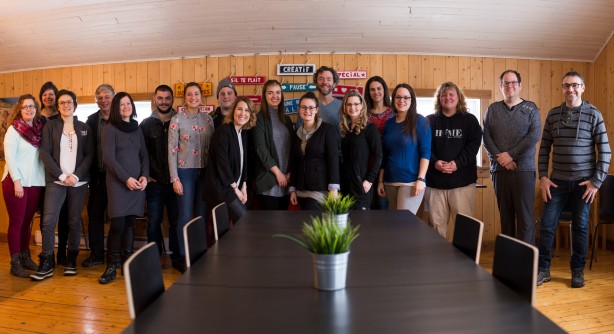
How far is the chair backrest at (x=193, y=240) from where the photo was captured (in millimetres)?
1658

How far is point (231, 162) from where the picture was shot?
319cm

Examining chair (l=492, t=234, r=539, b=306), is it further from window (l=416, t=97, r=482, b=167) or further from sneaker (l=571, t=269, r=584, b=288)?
window (l=416, t=97, r=482, b=167)

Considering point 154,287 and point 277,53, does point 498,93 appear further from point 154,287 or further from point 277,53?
point 154,287

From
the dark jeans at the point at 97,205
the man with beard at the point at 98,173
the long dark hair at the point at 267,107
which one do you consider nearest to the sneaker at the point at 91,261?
the man with beard at the point at 98,173

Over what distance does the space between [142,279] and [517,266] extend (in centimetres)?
114

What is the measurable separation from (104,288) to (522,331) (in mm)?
3206

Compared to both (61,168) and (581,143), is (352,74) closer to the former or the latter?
(581,143)

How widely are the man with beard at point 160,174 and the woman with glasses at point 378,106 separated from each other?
172 centimetres

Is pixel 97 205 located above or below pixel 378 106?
below

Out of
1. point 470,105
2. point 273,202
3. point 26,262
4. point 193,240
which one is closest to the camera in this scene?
point 193,240

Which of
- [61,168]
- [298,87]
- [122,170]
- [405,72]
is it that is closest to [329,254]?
[122,170]

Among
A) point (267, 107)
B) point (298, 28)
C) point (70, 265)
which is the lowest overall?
point (70, 265)

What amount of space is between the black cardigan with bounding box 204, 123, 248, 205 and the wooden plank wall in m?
1.67

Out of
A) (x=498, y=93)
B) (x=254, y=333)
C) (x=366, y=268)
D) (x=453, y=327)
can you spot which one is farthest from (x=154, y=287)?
(x=498, y=93)
